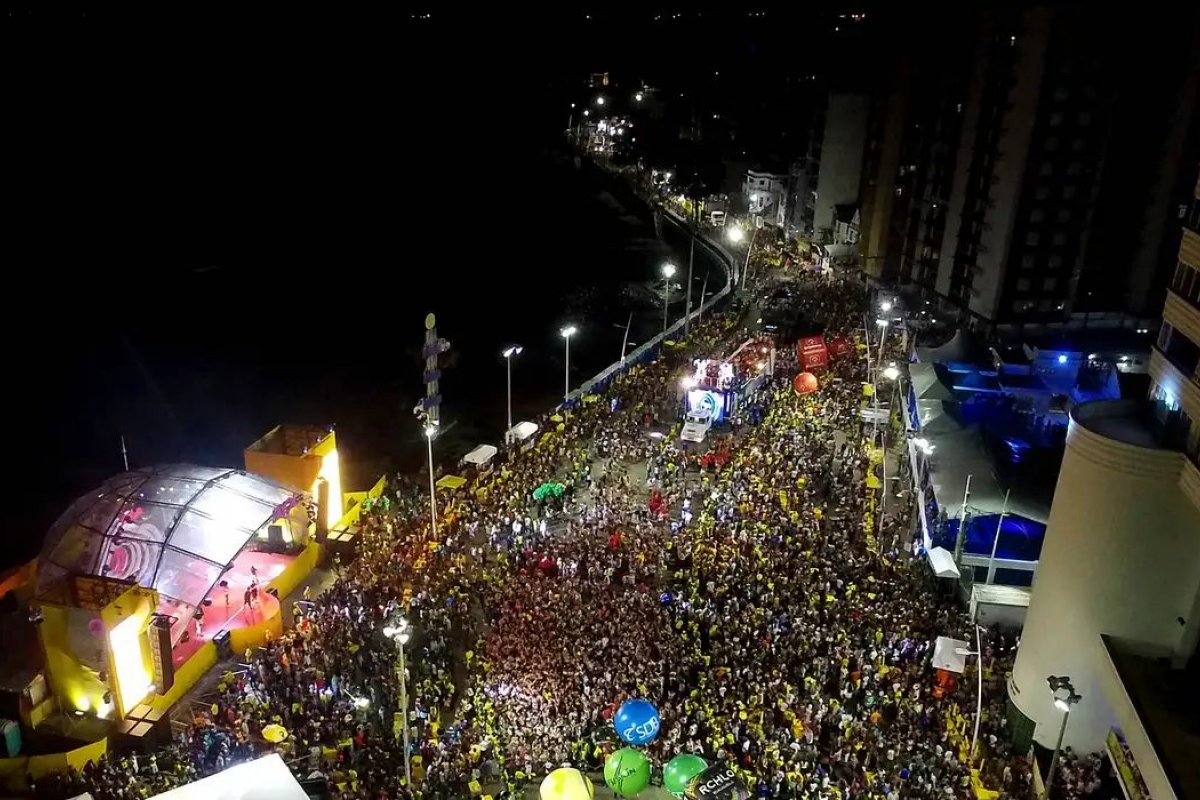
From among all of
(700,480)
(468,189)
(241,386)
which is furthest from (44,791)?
(468,189)

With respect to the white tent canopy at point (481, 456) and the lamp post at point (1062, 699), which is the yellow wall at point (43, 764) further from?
the lamp post at point (1062, 699)

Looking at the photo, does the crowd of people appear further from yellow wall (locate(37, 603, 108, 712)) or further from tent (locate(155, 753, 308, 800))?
yellow wall (locate(37, 603, 108, 712))

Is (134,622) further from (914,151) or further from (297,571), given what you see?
(914,151)

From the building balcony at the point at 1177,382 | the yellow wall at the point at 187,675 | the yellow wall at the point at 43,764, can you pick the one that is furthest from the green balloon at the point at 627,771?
the building balcony at the point at 1177,382

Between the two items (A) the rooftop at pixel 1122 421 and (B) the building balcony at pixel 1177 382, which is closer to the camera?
(B) the building balcony at pixel 1177 382

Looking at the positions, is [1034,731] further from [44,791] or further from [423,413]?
[44,791]
